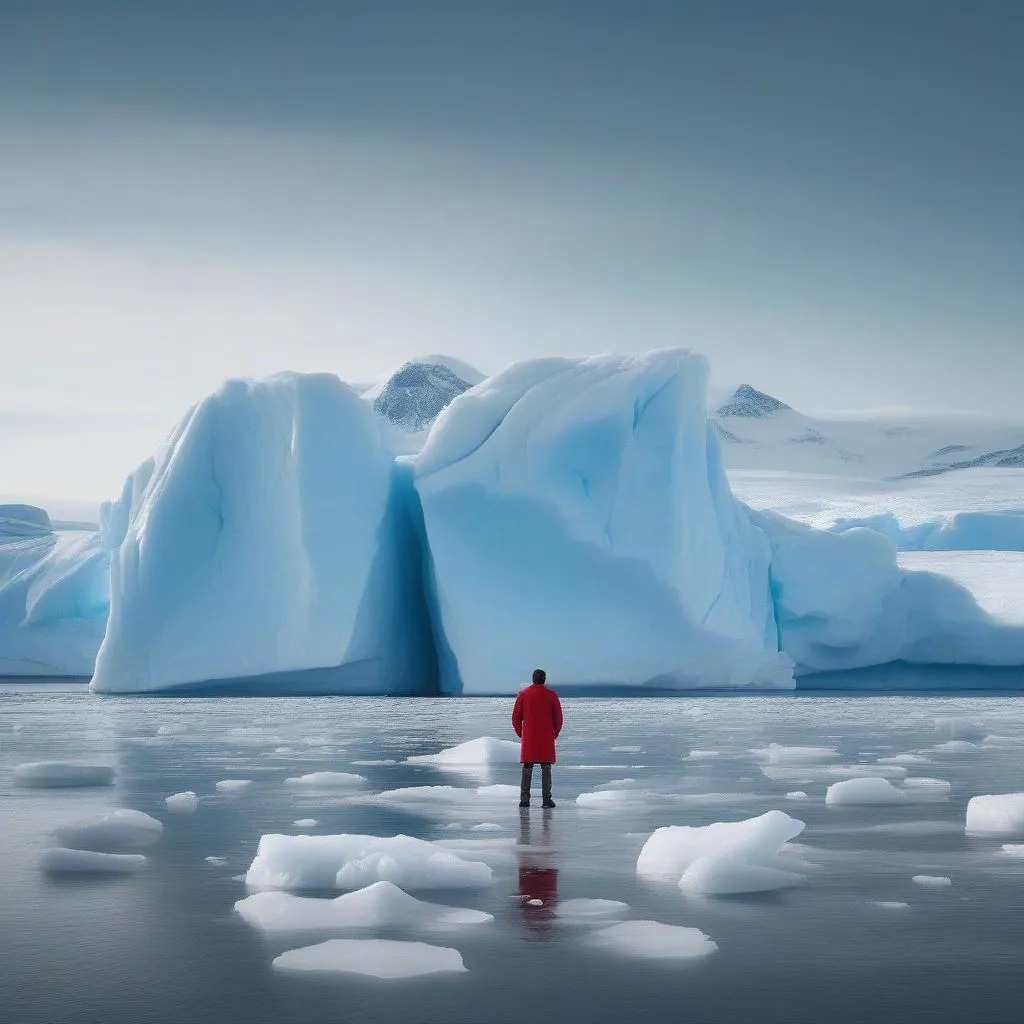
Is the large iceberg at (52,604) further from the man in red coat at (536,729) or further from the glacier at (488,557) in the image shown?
the man in red coat at (536,729)

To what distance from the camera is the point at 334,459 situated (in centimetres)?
2441

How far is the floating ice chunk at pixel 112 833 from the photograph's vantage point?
21.1 feet

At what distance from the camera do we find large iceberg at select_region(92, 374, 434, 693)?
75.9 ft

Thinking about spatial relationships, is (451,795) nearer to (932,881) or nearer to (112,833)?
(112,833)

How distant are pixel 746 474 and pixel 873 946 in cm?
5598

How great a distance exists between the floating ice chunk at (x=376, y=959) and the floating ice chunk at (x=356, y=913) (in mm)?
393

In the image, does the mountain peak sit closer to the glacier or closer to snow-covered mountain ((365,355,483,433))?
snow-covered mountain ((365,355,483,433))

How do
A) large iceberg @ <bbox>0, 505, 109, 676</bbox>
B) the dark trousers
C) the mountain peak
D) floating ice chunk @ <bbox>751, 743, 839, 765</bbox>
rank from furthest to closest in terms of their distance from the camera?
the mountain peak → large iceberg @ <bbox>0, 505, 109, 676</bbox> → floating ice chunk @ <bbox>751, 743, 839, 765</bbox> → the dark trousers

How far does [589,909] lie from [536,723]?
3418mm

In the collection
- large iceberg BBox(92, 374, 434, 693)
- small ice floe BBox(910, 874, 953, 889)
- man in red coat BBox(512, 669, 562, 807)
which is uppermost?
large iceberg BBox(92, 374, 434, 693)

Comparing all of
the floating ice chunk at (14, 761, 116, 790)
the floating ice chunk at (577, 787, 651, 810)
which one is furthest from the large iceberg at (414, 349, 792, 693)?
the floating ice chunk at (577, 787, 651, 810)

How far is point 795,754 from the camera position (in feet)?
37.5

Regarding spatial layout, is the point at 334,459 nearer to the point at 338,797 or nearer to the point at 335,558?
→ the point at 335,558

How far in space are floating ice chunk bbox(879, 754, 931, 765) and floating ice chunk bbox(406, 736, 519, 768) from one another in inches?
114
